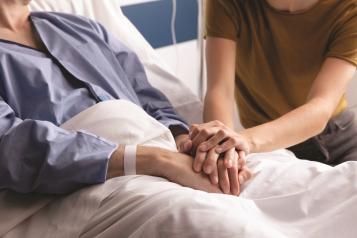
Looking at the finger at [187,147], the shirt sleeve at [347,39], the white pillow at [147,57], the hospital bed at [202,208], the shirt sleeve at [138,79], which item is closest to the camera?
the hospital bed at [202,208]

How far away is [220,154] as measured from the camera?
1.12 meters

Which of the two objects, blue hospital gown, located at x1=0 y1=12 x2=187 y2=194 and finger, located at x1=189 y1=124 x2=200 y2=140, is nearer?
blue hospital gown, located at x1=0 y1=12 x2=187 y2=194

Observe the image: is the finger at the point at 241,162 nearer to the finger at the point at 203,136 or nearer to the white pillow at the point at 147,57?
the finger at the point at 203,136

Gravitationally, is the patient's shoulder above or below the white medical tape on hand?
above

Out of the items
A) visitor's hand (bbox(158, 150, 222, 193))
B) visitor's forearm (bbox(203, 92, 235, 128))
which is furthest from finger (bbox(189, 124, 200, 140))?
visitor's forearm (bbox(203, 92, 235, 128))

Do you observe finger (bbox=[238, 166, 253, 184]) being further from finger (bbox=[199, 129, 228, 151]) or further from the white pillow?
the white pillow

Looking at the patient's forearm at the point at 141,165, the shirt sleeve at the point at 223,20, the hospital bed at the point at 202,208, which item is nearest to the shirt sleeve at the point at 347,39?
the shirt sleeve at the point at 223,20

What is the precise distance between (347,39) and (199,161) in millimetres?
588

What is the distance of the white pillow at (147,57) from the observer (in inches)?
67.1

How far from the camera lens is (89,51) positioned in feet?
4.73

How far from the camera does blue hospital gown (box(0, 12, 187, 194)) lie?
3.48ft

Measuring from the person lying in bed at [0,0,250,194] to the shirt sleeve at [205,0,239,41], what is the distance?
25cm

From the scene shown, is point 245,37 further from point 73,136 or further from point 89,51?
point 73,136

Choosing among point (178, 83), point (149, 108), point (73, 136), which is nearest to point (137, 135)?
point (73, 136)
